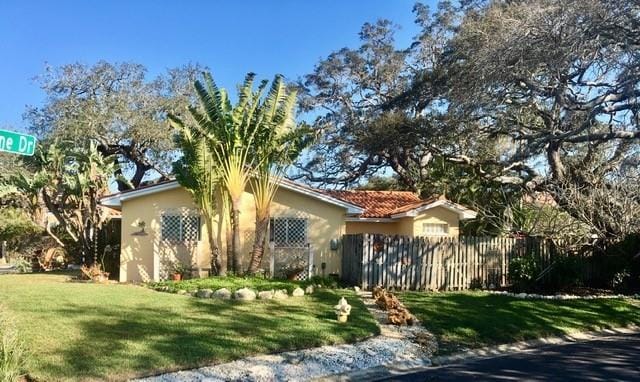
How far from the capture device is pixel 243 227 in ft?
64.9

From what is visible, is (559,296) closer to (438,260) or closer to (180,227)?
(438,260)

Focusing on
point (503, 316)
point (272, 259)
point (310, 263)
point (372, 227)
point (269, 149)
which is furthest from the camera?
point (372, 227)

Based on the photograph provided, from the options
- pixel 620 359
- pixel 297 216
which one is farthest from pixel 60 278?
pixel 620 359

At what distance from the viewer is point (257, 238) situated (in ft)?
60.7

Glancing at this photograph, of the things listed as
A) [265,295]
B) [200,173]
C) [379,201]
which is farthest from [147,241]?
[379,201]

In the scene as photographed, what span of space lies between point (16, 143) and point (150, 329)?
4477mm

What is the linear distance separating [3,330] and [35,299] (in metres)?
5.57

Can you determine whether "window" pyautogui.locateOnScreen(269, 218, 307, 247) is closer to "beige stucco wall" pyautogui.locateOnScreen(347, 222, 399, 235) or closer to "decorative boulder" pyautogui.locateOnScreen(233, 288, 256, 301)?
"beige stucco wall" pyautogui.locateOnScreen(347, 222, 399, 235)

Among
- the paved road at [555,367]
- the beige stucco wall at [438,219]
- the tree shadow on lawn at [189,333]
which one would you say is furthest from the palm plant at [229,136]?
the paved road at [555,367]

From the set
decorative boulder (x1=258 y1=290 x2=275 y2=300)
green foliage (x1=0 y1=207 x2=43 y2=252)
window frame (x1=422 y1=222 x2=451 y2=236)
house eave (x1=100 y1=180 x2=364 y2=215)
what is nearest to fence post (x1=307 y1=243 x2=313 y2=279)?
house eave (x1=100 y1=180 x2=364 y2=215)

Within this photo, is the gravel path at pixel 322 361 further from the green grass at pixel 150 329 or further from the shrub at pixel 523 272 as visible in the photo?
the shrub at pixel 523 272

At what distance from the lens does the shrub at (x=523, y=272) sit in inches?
671

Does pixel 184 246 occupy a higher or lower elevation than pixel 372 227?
lower

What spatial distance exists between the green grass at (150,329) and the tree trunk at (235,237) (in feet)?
13.5
